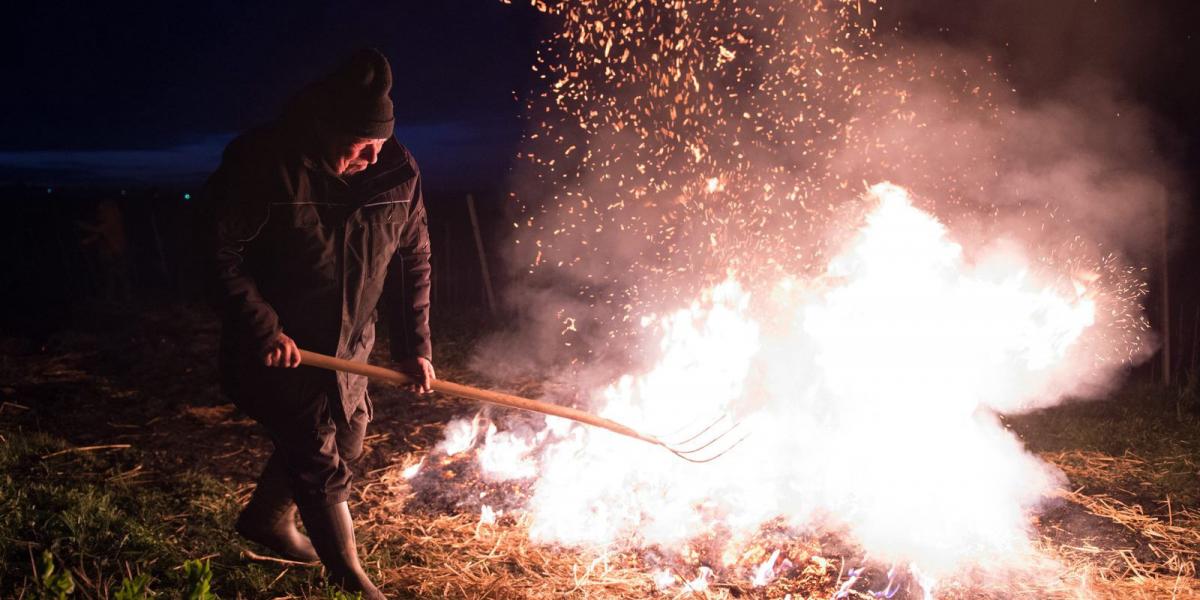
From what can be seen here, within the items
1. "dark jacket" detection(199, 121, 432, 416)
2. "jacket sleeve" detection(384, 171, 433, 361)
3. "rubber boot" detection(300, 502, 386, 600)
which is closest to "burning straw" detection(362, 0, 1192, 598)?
"rubber boot" detection(300, 502, 386, 600)

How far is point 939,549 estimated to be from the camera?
3.77 metres

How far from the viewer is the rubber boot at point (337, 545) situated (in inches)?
121

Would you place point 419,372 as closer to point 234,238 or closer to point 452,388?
point 452,388

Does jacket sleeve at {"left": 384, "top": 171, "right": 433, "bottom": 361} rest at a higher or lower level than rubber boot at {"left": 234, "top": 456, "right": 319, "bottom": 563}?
higher

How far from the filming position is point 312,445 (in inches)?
117

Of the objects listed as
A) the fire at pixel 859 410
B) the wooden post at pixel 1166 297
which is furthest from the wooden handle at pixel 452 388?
the wooden post at pixel 1166 297

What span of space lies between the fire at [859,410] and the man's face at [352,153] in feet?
7.82

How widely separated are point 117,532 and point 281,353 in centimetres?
183

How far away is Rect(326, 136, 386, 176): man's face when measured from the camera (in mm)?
2799

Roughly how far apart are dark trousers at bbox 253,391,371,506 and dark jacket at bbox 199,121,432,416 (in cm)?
5

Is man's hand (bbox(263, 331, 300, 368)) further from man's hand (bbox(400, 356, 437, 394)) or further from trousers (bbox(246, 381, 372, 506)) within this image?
man's hand (bbox(400, 356, 437, 394))

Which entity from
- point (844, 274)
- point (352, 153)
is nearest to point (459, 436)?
point (352, 153)

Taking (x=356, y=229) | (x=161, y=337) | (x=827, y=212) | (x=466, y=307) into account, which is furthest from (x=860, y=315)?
(x=161, y=337)

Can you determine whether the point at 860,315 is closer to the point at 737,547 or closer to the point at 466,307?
the point at 737,547
